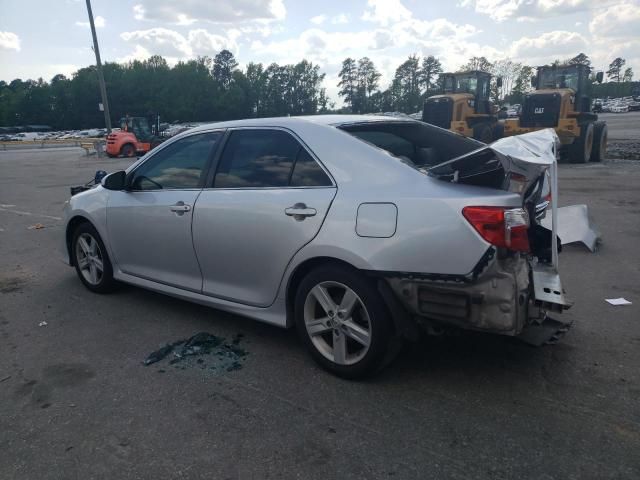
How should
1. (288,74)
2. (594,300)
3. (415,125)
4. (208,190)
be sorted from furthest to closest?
(288,74) → (594,300) → (415,125) → (208,190)

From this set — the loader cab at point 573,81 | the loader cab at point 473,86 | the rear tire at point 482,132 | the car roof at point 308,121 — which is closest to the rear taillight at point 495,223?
the car roof at point 308,121

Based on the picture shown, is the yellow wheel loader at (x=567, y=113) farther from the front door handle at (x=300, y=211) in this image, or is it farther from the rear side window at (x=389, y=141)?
the front door handle at (x=300, y=211)

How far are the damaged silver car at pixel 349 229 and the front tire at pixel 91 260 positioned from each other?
0.51 m

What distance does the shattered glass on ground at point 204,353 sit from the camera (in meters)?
3.55

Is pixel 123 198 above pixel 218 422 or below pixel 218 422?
above

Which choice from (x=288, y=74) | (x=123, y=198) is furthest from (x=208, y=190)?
(x=288, y=74)

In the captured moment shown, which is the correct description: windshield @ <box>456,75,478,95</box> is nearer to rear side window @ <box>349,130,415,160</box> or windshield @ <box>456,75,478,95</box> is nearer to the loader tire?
the loader tire

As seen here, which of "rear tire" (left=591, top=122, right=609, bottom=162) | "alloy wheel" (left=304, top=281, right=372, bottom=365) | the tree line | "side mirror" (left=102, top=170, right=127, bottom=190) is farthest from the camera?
the tree line

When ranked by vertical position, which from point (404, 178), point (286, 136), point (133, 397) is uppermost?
point (286, 136)

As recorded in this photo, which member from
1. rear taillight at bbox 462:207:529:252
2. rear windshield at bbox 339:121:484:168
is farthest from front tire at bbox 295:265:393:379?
rear windshield at bbox 339:121:484:168

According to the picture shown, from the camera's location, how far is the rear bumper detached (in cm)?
274

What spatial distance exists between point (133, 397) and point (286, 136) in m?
1.96

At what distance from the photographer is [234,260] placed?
3689mm

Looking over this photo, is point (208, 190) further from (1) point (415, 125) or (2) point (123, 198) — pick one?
(1) point (415, 125)
